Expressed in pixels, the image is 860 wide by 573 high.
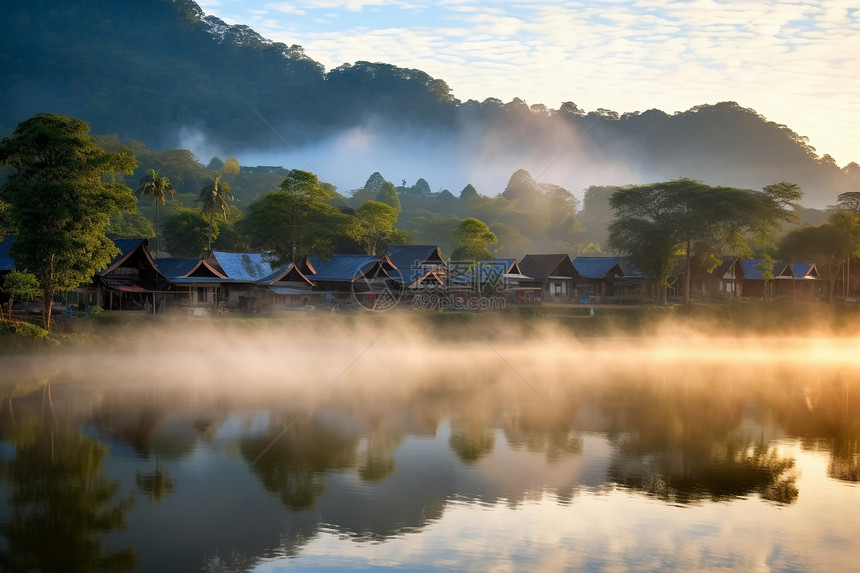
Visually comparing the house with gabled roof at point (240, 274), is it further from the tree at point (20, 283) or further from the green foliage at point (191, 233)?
the green foliage at point (191, 233)

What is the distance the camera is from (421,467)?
22391 mm

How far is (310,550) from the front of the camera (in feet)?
52.4

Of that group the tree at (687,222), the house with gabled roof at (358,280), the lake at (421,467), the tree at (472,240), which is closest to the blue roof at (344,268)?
the house with gabled roof at (358,280)

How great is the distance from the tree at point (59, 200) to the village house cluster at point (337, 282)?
7.21 m

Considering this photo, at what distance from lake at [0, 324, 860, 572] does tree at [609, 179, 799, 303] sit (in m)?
35.1

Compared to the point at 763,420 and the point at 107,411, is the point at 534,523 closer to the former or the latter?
the point at 763,420

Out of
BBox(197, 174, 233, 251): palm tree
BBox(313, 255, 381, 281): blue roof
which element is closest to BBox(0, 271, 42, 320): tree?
BBox(313, 255, 381, 281): blue roof

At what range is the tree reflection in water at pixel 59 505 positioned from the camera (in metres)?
15.3

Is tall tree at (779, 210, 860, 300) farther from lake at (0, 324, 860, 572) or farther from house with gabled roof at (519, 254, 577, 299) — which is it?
lake at (0, 324, 860, 572)

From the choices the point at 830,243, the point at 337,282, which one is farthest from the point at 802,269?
the point at 337,282

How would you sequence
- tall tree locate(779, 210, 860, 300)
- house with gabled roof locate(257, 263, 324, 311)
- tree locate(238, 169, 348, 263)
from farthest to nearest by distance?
tall tree locate(779, 210, 860, 300) → tree locate(238, 169, 348, 263) → house with gabled roof locate(257, 263, 324, 311)

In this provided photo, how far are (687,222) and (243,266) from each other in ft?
148

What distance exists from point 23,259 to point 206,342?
Result: 11.8m

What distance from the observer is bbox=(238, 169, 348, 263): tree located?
73562 millimetres
